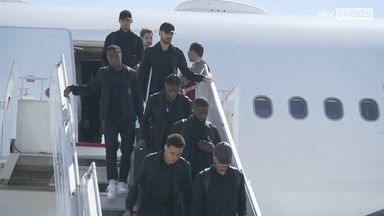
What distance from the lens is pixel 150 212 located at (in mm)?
7121

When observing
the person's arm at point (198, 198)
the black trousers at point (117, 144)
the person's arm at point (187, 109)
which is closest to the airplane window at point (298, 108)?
the black trousers at point (117, 144)

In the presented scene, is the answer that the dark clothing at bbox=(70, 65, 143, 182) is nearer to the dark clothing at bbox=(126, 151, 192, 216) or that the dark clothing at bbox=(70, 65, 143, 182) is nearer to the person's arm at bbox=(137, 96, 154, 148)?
the person's arm at bbox=(137, 96, 154, 148)

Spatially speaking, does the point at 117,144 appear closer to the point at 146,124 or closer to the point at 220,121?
the point at 146,124

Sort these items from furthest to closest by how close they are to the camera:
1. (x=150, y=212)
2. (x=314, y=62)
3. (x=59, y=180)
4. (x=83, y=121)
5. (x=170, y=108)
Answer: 1. (x=314, y=62)
2. (x=83, y=121)
3. (x=59, y=180)
4. (x=170, y=108)
5. (x=150, y=212)

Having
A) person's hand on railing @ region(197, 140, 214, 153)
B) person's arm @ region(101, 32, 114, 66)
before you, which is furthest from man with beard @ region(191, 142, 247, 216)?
person's arm @ region(101, 32, 114, 66)

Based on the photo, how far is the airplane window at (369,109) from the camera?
13.0 meters

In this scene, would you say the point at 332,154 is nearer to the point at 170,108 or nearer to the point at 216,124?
the point at 216,124

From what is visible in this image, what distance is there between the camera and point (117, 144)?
8820 mm

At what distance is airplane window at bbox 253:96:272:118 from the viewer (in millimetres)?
12633

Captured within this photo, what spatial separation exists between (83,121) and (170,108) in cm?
417

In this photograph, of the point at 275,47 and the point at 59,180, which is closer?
the point at 59,180

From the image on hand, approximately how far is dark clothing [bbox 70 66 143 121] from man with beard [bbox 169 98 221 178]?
1025 millimetres

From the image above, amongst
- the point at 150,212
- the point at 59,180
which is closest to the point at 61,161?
the point at 59,180

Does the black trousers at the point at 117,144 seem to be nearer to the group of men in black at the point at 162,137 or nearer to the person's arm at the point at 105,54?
the group of men in black at the point at 162,137
